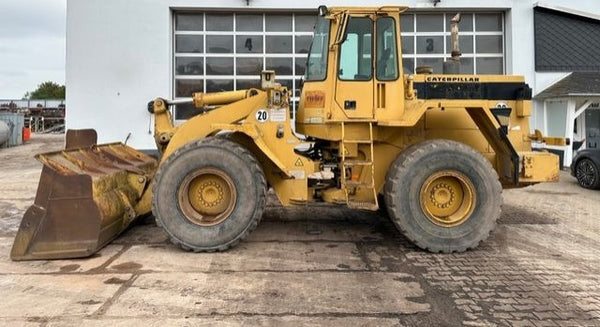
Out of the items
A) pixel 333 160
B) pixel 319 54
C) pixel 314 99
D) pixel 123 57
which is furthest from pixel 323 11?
pixel 123 57

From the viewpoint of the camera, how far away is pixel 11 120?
78.8 feet

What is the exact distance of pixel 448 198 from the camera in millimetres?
5836

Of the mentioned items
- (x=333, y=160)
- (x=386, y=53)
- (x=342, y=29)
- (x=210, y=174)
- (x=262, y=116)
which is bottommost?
(x=210, y=174)

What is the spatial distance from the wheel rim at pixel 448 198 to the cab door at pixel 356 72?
118 cm

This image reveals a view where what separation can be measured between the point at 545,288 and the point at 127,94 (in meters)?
12.3

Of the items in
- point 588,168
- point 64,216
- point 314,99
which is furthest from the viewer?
point 588,168

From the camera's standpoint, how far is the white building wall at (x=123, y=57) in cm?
1359

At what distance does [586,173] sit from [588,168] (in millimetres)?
127

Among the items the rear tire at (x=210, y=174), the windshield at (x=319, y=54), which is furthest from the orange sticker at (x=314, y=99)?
the rear tire at (x=210, y=174)

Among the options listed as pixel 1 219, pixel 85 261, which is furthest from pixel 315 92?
pixel 1 219

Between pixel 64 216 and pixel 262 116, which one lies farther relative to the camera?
pixel 262 116

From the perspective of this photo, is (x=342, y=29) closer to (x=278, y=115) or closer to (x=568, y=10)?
(x=278, y=115)

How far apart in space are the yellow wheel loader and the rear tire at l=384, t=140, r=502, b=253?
0.05ft

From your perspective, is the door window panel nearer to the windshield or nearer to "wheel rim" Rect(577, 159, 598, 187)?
the windshield
